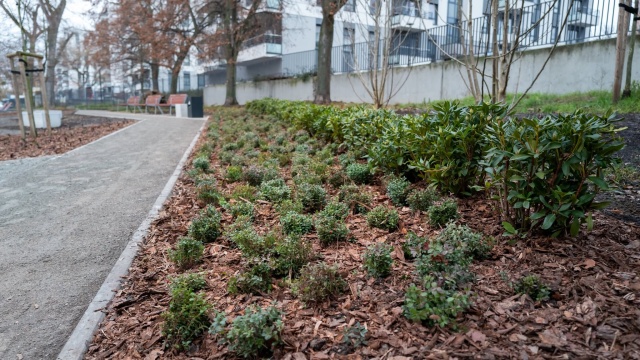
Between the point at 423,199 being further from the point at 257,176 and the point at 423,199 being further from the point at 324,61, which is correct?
the point at 324,61

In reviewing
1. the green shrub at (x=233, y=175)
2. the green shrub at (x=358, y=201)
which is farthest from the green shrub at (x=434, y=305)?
the green shrub at (x=233, y=175)

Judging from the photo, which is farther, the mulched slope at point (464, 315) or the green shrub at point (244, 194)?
the green shrub at point (244, 194)

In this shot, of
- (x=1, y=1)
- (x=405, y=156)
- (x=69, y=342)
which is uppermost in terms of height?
(x=1, y=1)

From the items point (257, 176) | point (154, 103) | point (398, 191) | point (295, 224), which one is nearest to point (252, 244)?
point (295, 224)

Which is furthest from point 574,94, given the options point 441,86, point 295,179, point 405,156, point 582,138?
point 582,138

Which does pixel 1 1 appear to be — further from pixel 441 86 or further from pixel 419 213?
pixel 419 213

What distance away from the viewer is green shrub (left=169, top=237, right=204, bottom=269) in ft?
12.8

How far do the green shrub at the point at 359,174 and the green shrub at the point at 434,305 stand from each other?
3.26 m

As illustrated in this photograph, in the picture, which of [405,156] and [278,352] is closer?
[278,352]

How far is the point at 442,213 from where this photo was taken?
167 inches

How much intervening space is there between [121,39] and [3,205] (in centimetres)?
2921

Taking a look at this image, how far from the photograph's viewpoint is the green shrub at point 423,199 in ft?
15.3

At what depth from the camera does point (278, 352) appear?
2.63 metres

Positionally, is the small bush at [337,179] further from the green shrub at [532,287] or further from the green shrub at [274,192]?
the green shrub at [532,287]
